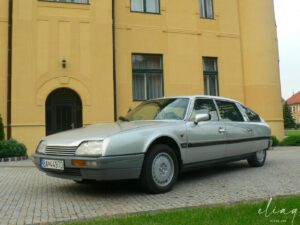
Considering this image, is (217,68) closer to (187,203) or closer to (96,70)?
(96,70)

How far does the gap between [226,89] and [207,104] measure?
35.3 ft

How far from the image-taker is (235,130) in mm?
7797

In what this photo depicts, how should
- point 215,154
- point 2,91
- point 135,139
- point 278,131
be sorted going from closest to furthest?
point 135,139 → point 215,154 → point 2,91 → point 278,131

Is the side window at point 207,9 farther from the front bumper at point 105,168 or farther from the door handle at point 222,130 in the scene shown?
the front bumper at point 105,168

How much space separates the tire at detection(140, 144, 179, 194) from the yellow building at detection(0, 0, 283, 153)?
8962 mm

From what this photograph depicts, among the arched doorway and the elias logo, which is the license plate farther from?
the arched doorway

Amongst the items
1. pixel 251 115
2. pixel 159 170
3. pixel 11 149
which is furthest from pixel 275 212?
pixel 11 149

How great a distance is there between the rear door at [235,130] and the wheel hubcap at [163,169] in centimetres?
174

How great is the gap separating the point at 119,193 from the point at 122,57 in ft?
34.6

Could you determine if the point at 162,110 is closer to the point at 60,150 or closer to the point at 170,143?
the point at 170,143

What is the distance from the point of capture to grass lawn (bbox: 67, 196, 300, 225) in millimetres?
4184

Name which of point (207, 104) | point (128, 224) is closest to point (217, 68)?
point (207, 104)

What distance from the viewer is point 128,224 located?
4145 mm

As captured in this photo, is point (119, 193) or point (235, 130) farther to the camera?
point (235, 130)
